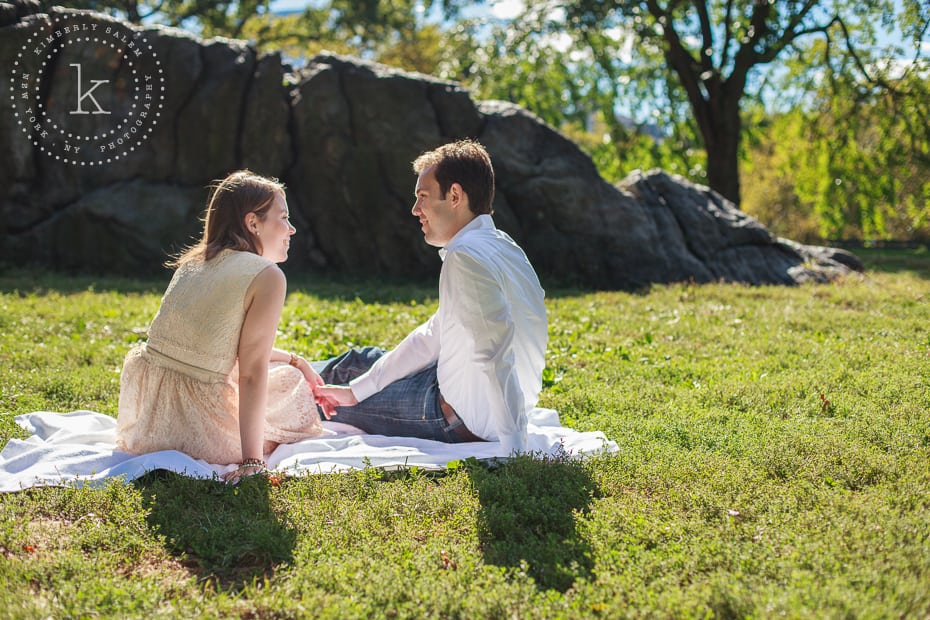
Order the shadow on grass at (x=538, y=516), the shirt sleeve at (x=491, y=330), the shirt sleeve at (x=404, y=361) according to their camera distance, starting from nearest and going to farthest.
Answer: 1. the shadow on grass at (x=538, y=516)
2. the shirt sleeve at (x=491, y=330)
3. the shirt sleeve at (x=404, y=361)

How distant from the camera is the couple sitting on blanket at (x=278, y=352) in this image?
14.4 feet

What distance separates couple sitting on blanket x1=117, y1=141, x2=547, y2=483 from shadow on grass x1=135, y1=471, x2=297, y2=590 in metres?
0.27

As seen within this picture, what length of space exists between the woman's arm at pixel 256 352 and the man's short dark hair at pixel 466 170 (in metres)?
1.08

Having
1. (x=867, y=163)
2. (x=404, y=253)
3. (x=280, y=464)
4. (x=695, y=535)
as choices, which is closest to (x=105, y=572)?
(x=280, y=464)

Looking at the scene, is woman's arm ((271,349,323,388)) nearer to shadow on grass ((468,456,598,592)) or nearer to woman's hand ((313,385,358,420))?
woman's hand ((313,385,358,420))

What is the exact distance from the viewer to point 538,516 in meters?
3.78

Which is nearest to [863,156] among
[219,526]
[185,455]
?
[185,455]

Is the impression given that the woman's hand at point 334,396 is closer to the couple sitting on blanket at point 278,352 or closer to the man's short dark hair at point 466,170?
the couple sitting on blanket at point 278,352

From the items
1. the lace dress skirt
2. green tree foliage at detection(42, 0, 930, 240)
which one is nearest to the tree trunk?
green tree foliage at detection(42, 0, 930, 240)

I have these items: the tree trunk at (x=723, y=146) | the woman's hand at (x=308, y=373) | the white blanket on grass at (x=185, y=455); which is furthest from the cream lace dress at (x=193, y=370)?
the tree trunk at (x=723, y=146)

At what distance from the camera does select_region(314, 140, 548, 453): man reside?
431cm

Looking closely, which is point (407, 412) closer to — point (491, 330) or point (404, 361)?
point (404, 361)

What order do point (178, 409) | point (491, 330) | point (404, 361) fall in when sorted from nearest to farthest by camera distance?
point (491, 330), point (178, 409), point (404, 361)

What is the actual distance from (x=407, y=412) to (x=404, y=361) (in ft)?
1.04
